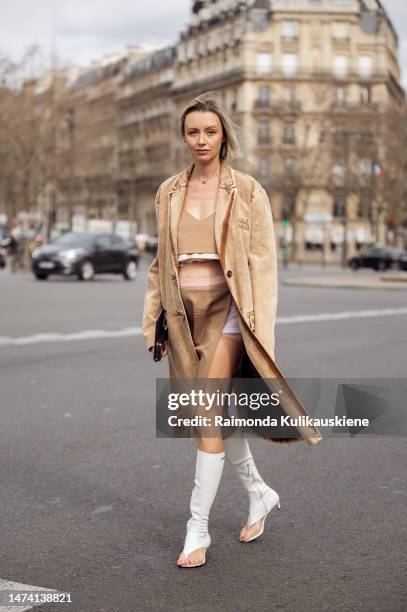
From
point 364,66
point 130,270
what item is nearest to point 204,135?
point 130,270

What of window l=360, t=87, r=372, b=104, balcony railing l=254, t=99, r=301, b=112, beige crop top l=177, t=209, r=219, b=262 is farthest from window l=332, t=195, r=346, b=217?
beige crop top l=177, t=209, r=219, b=262

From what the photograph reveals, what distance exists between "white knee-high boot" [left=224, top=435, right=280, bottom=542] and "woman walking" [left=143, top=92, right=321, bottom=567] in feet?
0.57

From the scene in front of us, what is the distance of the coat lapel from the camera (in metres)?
4.42

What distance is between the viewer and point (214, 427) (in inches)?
178

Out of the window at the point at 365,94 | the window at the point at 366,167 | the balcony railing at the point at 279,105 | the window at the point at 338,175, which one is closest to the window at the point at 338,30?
the window at the point at 365,94

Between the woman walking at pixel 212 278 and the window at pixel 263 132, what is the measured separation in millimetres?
91396

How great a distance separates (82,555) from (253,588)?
0.78m

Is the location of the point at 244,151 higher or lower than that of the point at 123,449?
higher

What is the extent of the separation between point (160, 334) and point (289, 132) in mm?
89132

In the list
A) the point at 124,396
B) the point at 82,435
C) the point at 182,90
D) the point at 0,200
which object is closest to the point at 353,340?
the point at 124,396

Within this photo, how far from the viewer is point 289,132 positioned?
303 ft

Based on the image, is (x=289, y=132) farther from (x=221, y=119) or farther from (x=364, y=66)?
(x=221, y=119)

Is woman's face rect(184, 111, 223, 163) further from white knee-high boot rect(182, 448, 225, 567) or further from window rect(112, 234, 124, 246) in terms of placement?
window rect(112, 234, 124, 246)

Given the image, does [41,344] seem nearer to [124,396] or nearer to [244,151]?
[124,396]
